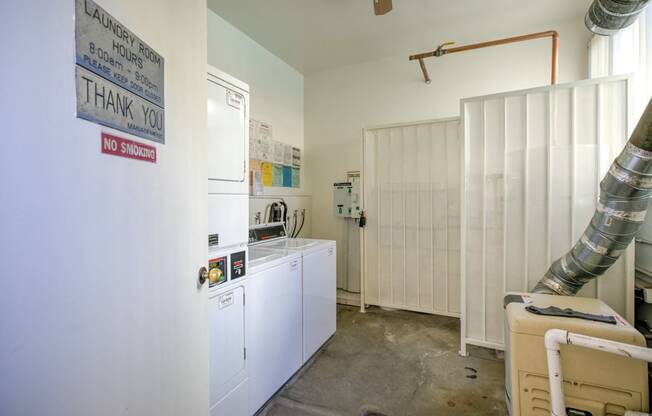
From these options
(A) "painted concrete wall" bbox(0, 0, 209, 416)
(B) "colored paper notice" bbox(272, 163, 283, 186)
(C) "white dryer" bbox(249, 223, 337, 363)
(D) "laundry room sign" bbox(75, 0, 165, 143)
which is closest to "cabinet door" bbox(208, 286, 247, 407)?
(A) "painted concrete wall" bbox(0, 0, 209, 416)

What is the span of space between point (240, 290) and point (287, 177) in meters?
2.29

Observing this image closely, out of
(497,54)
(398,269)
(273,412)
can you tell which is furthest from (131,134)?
(497,54)

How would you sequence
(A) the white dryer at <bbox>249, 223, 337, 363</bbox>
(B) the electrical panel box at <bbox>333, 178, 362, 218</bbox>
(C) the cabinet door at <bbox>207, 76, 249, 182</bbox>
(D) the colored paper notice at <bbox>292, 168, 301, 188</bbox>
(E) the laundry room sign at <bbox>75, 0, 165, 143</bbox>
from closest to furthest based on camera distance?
1. (E) the laundry room sign at <bbox>75, 0, 165, 143</bbox>
2. (C) the cabinet door at <bbox>207, 76, 249, 182</bbox>
3. (A) the white dryer at <bbox>249, 223, 337, 363</bbox>
4. (B) the electrical panel box at <bbox>333, 178, 362, 218</bbox>
5. (D) the colored paper notice at <bbox>292, 168, 301, 188</bbox>

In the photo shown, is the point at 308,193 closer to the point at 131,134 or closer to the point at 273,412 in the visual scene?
the point at 273,412

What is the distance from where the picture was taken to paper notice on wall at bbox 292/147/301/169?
3.95m

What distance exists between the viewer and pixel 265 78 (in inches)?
137

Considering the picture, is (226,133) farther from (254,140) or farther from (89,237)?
(254,140)

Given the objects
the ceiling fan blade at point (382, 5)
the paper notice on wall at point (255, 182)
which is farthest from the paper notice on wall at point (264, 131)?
the ceiling fan blade at point (382, 5)

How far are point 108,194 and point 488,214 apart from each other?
246 cm

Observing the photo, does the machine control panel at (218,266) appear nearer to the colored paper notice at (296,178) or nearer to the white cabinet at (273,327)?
the white cabinet at (273,327)

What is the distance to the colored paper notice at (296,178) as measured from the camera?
3941mm

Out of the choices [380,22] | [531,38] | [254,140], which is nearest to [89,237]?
[254,140]

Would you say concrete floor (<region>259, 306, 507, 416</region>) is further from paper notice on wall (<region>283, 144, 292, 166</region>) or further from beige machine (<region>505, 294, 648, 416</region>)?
paper notice on wall (<region>283, 144, 292, 166</region>)

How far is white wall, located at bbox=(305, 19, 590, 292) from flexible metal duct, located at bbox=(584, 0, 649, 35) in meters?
0.95
